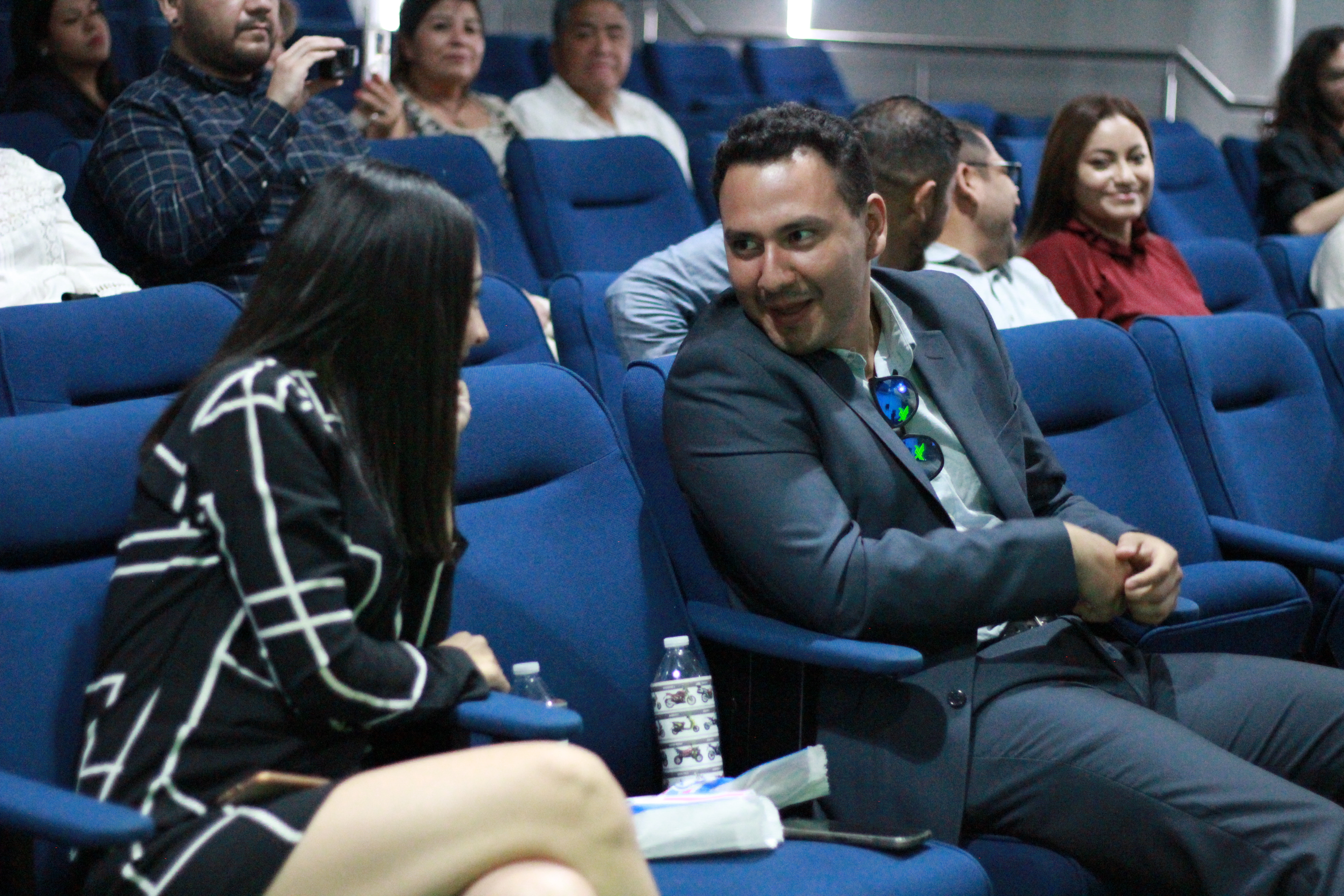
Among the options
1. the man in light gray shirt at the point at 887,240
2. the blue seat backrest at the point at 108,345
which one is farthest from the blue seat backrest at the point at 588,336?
the blue seat backrest at the point at 108,345

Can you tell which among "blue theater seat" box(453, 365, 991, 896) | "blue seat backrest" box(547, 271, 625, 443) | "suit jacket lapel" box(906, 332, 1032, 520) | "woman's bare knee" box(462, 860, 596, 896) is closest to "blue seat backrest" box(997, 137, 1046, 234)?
"blue seat backrest" box(547, 271, 625, 443)

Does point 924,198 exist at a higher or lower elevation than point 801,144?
lower

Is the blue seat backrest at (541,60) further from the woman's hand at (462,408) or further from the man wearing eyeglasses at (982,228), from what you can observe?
the woman's hand at (462,408)

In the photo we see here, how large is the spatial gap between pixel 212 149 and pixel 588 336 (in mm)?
738

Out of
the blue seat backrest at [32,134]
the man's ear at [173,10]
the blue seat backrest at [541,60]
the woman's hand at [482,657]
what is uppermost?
the man's ear at [173,10]

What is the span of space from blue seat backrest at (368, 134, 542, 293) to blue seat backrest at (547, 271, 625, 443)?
2.12 feet

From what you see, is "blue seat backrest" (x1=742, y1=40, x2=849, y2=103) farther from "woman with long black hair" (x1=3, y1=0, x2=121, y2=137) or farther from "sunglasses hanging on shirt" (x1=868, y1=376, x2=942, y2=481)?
"sunglasses hanging on shirt" (x1=868, y1=376, x2=942, y2=481)

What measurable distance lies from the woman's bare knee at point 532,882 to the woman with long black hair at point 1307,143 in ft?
13.0

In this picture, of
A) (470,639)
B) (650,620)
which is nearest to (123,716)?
(470,639)

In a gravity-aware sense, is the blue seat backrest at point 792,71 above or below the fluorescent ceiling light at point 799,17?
below

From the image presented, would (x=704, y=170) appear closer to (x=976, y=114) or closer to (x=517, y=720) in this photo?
(x=976, y=114)

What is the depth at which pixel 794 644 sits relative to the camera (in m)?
1.55

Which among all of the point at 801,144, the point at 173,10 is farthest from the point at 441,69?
the point at 801,144

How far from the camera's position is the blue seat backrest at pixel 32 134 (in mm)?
3215
